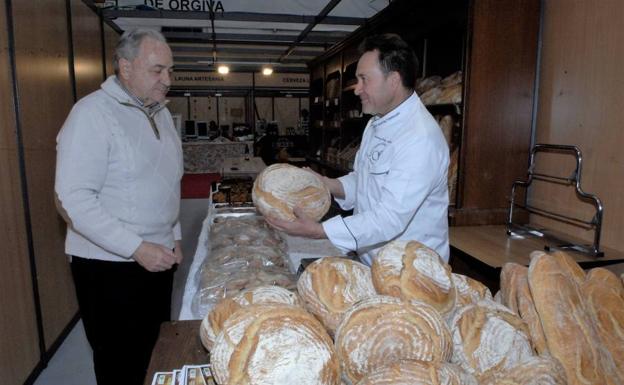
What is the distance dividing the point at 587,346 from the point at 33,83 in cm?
294

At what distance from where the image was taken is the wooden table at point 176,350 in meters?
0.93

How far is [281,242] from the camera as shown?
5.92 feet

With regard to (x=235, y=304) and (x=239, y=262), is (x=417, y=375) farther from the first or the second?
(x=239, y=262)

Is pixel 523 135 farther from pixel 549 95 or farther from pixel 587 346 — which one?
pixel 587 346

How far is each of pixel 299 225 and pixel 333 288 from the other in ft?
2.08

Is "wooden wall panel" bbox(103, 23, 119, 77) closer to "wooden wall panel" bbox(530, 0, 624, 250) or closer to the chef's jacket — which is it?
the chef's jacket

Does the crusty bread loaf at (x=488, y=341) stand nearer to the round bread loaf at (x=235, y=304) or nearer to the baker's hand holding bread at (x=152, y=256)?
the round bread loaf at (x=235, y=304)

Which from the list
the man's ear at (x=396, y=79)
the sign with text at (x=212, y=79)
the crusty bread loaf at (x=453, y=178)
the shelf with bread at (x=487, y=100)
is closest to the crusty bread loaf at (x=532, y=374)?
the man's ear at (x=396, y=79)

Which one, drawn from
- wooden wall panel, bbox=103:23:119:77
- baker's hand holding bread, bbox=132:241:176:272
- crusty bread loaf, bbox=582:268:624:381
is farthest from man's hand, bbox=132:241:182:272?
wooden wall panel, bbox=103:23:119:77

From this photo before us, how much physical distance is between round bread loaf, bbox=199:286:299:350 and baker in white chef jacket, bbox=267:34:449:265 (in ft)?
1.92

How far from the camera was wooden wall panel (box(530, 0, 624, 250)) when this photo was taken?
216 centimetres

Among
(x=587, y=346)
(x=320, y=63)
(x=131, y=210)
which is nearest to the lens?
(x=587, y=346)

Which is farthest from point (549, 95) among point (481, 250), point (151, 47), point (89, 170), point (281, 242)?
point (89, 170)

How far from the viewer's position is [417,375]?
0.53m
